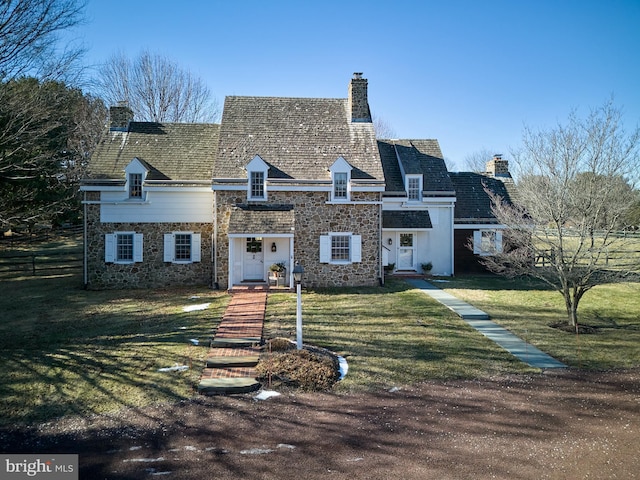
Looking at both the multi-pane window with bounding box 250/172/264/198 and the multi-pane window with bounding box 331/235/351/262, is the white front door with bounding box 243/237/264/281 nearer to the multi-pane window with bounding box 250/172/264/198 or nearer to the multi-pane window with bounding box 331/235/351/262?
the multi-pane window with bounding box 250/172/264/198

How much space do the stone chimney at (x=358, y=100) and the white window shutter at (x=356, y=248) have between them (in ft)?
20.5

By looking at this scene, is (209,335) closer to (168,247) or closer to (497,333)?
(497,333)

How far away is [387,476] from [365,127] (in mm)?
17926

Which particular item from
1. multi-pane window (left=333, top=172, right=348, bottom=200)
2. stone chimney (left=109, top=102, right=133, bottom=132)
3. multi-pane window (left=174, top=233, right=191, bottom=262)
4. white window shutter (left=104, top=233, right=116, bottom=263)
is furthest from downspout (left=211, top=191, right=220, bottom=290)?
stone chimney (left=109, top=102, right=133, bottom=132)

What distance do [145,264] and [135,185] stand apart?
3.65 m

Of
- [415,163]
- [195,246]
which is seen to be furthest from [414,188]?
[195,246]

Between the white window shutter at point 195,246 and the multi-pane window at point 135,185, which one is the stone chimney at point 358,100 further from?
the multi-pane window at point 135,185

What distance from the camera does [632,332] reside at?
42.5ft

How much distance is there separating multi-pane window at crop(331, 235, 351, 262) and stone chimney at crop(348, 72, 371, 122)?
20.4 feet

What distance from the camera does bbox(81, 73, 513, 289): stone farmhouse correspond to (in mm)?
19062

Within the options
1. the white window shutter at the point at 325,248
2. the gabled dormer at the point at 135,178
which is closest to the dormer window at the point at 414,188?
the white window shutter at the point at 325,248

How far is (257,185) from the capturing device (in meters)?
19.3

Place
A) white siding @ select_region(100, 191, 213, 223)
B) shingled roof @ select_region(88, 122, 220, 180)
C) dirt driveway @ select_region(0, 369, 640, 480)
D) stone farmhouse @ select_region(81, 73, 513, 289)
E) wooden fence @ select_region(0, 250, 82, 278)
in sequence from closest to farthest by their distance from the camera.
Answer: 1. dirt driveway @ select_region(0, 369, 640, 480)
2. stone farmhouse @ select_region(81, 73, 513, 289)
3. white siding @ select_region(100, 191, 213, 223)
4. shingled roof @ select_region(88, 122, 220, 180)
5. wooden fence @ select_region(0, 250, 82, 278)

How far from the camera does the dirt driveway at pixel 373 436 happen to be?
233 inches
